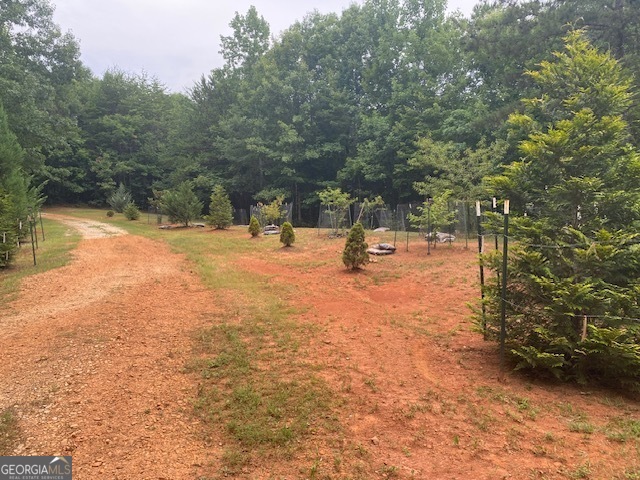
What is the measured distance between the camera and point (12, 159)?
12.8 metres

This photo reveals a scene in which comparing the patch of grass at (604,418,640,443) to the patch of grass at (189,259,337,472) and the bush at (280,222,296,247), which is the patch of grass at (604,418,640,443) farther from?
the bush at (280,222,296,247)

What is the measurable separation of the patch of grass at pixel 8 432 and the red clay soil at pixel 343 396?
8 centimetres

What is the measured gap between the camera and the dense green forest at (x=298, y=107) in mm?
19953

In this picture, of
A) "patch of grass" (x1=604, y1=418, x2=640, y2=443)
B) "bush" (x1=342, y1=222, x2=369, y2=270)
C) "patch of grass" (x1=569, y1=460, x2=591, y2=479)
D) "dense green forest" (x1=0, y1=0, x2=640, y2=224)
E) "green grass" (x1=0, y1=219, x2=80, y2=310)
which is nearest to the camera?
"patch of grass" (x1=569, y1=460, x2=591, y2=479)

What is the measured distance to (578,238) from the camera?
4.41 metres

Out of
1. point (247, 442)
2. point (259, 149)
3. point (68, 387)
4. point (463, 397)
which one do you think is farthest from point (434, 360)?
point (259, 149)

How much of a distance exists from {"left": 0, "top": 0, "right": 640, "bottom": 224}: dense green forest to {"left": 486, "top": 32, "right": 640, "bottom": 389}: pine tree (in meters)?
11.7

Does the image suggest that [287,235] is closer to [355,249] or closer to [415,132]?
[355,249]

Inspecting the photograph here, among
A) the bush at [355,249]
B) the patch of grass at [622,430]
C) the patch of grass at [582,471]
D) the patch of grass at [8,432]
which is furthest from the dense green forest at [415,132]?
the patch of grass at [8,432]

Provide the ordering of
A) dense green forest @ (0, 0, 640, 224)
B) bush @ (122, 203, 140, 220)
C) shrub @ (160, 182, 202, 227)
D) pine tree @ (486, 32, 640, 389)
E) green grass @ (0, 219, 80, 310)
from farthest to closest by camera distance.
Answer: bush @ (122, 203, 140, 220) < shrub @ (160, 182, 202, 227) < dense green forest @ (0, 0, 640, 224) < green grass @ (0, 219, 80, 310) < pine tree @ (486, 32, 640, 389)

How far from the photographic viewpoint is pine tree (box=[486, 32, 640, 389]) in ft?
13.5

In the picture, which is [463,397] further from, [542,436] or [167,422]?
[167,422]

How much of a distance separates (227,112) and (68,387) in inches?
1267

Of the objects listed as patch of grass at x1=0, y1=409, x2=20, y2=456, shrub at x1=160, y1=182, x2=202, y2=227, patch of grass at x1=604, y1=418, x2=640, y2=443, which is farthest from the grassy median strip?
shrub at x1=160, y1=182, x2=202, y2=227
